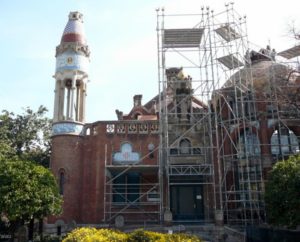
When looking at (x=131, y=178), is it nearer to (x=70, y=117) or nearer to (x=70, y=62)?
(x=70, y=117)

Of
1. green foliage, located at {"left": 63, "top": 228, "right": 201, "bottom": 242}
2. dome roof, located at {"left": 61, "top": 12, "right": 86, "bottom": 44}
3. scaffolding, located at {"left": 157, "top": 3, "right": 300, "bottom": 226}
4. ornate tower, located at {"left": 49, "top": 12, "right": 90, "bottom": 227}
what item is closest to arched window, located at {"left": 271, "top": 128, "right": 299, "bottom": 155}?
scaffolding, located at {"left": 157, "top": 3, "right": 300, "bottom": 226}

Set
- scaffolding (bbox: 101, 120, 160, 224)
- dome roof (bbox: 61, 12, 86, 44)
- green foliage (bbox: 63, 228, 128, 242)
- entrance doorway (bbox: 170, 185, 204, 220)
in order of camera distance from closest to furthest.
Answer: green foliage (bbox: 63, 228, 128, 242), scaffolding (bbox: 101, 120, 160, 224), entrance doorway (bbox: 170, 185, 204, 220), dome roof (bbox: 61, 12, 86, 44)

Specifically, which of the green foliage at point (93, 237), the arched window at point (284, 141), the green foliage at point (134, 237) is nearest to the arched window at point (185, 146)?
the arched window at point (284, 141)

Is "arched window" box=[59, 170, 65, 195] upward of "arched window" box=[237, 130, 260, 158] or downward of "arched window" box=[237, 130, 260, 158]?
downward

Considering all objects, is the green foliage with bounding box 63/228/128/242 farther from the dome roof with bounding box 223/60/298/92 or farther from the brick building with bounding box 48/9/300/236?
the dome roof with bounding box 223/60/298/92

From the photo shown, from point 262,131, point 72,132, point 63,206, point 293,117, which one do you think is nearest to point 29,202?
point 63,206

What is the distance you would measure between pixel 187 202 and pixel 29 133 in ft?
57.3

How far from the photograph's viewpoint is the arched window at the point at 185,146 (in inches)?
1069

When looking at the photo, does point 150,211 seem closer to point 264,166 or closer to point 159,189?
point 159,189

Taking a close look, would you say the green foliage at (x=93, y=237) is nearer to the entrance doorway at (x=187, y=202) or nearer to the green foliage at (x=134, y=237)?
the green foliage at (x=134, y=237)

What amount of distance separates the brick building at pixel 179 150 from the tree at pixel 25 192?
4717mm

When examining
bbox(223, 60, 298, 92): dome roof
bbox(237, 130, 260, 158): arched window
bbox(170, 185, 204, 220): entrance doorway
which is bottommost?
bbox(170, 185, 204, 220): entrance doorway

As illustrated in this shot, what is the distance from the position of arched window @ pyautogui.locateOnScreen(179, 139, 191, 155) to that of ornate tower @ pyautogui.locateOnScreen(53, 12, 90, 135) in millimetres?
7577

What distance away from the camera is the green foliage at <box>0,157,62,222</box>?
18.9 metres
